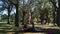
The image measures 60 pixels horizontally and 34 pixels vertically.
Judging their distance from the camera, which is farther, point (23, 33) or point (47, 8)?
point (47, 8)

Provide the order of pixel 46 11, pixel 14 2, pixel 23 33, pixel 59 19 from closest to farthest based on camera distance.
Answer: pixel 23 33 → pixel 59 19 → pixel 14 2 → pixel 46 11

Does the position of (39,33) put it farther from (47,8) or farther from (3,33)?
(47,8)

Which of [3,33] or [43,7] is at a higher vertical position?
[43,7]

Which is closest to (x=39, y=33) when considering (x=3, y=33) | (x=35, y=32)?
(x=35, y=32)

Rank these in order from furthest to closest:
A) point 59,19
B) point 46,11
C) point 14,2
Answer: point 46,11 → point 14,2 → point 59,19

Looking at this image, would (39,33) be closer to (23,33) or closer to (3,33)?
(23,33)

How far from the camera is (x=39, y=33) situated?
11250mm

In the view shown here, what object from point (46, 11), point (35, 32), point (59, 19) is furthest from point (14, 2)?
point (46, 11)

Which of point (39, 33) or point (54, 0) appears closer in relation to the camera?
point (39, 33)

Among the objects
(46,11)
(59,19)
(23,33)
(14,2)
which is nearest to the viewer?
(23,33)

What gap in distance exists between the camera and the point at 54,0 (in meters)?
28.5

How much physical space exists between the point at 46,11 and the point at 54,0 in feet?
72.7

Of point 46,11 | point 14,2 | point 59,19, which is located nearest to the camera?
point 59,19

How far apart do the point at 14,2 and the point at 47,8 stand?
26.2m
